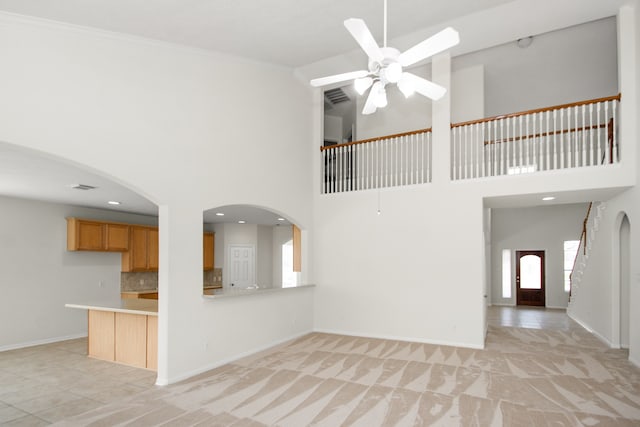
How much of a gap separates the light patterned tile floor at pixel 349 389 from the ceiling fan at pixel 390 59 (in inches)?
116

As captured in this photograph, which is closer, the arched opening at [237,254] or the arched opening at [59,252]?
the arched opening at [59,252]

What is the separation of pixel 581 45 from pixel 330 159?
5.60 metres

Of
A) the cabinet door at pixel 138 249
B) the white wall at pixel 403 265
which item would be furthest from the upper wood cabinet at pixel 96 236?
the white wall at pixel 403 265

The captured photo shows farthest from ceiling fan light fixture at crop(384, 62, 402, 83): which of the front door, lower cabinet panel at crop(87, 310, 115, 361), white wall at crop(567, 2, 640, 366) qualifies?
the front door

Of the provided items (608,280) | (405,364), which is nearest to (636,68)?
(608,280)

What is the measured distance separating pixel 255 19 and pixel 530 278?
409 inches

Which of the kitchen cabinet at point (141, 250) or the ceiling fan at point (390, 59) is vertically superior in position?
the ceiling fan at point (390, 59)

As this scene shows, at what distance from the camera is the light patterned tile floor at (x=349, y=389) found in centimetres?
341

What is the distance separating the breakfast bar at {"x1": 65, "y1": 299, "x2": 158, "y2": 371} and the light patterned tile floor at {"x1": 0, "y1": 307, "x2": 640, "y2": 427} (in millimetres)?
165

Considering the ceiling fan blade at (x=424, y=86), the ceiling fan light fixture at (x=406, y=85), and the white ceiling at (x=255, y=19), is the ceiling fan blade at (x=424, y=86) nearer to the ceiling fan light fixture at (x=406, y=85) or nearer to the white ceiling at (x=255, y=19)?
the ceiling fan light fixture at (x=406, y=85)

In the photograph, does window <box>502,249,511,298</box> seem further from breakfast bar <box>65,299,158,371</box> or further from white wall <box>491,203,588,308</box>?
breakfast bar <box>65,299,158,371</box>

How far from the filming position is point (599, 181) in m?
5.15

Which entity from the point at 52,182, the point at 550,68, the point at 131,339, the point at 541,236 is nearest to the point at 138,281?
the point at 131,339

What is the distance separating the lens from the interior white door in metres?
10.4
